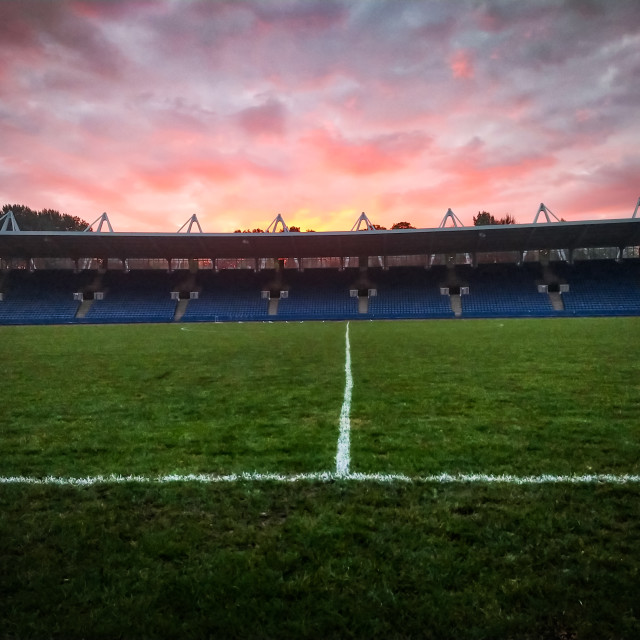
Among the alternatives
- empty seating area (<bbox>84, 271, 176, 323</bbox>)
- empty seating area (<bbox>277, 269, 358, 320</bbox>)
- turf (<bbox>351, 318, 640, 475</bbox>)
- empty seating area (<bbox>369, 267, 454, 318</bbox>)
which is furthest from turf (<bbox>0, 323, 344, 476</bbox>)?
empty seating area (<bbox>84, 271, 176, 323</bbox>)

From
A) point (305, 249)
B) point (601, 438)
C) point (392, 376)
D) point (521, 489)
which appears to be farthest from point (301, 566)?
point (305, 249)

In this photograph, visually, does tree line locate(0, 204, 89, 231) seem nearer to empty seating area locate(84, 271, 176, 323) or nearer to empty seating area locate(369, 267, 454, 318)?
empty seating area locate(84, 271, 176, 323)

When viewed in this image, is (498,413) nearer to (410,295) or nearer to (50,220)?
(410,295)

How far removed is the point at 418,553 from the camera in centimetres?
274

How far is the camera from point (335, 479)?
389 centimetres

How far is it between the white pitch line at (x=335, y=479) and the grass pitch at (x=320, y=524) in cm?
10

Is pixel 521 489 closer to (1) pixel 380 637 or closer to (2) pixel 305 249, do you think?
(1) pixel 380 637

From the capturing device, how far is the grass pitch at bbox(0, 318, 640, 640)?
2.25 m

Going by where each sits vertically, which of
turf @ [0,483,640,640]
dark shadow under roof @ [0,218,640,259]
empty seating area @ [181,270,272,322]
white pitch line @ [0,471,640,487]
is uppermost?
dark shadow under roof @ [0,218,640,259]

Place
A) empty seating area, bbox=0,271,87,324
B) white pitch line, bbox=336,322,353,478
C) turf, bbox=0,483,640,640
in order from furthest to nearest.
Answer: empty seating area, bbox=0,271,87,324 < white pitch line, bbox=336,322,353,478 < turf, bbox=0,483,640,640

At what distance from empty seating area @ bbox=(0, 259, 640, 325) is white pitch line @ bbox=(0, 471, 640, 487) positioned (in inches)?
1398

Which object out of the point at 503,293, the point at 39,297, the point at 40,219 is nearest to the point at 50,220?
the point at 40,219

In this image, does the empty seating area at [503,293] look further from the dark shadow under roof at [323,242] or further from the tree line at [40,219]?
the tree line at [40,219]

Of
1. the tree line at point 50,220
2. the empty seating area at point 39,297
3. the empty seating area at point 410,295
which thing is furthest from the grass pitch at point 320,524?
the tree line at point 50,220
